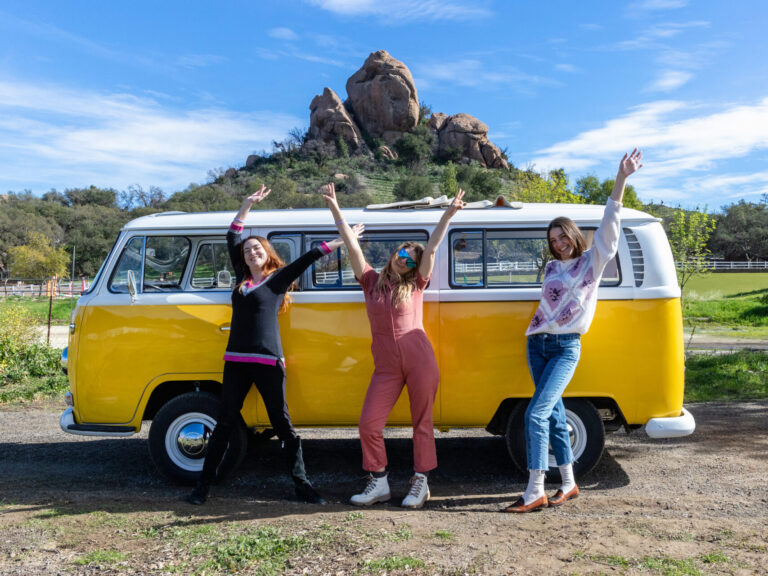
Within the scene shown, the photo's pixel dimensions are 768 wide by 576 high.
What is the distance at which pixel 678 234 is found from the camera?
20.7 m

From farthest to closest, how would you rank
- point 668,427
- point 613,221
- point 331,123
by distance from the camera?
point 331,123 → point 668,427 → point 613,221

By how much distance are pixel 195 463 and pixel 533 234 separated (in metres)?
3.51

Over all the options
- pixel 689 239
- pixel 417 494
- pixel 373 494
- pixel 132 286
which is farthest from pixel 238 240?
pixel 689 239

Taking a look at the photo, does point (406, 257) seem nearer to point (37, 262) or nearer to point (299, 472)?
point (299, 472)

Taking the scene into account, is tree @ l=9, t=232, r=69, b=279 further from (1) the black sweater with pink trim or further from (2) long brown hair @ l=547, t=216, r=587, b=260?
(2) long brown hair @ l=547, t=216, r=587, b=260

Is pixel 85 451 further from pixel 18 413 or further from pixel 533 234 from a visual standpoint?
pixel 533 234

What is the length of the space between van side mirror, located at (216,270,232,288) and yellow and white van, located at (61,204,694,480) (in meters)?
0.14

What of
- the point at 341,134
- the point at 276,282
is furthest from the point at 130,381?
the point at 341,134

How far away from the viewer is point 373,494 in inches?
194

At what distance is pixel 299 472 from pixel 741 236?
73.9 m

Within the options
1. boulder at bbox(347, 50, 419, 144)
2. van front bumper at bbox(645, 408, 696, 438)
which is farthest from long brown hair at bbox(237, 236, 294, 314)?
boulder at bbox(347, 50, 419, 144)

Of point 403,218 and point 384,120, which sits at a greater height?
point 384,120

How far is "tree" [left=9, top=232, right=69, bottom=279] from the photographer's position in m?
52.1

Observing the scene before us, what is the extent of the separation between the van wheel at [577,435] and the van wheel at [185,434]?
2.29 metres
